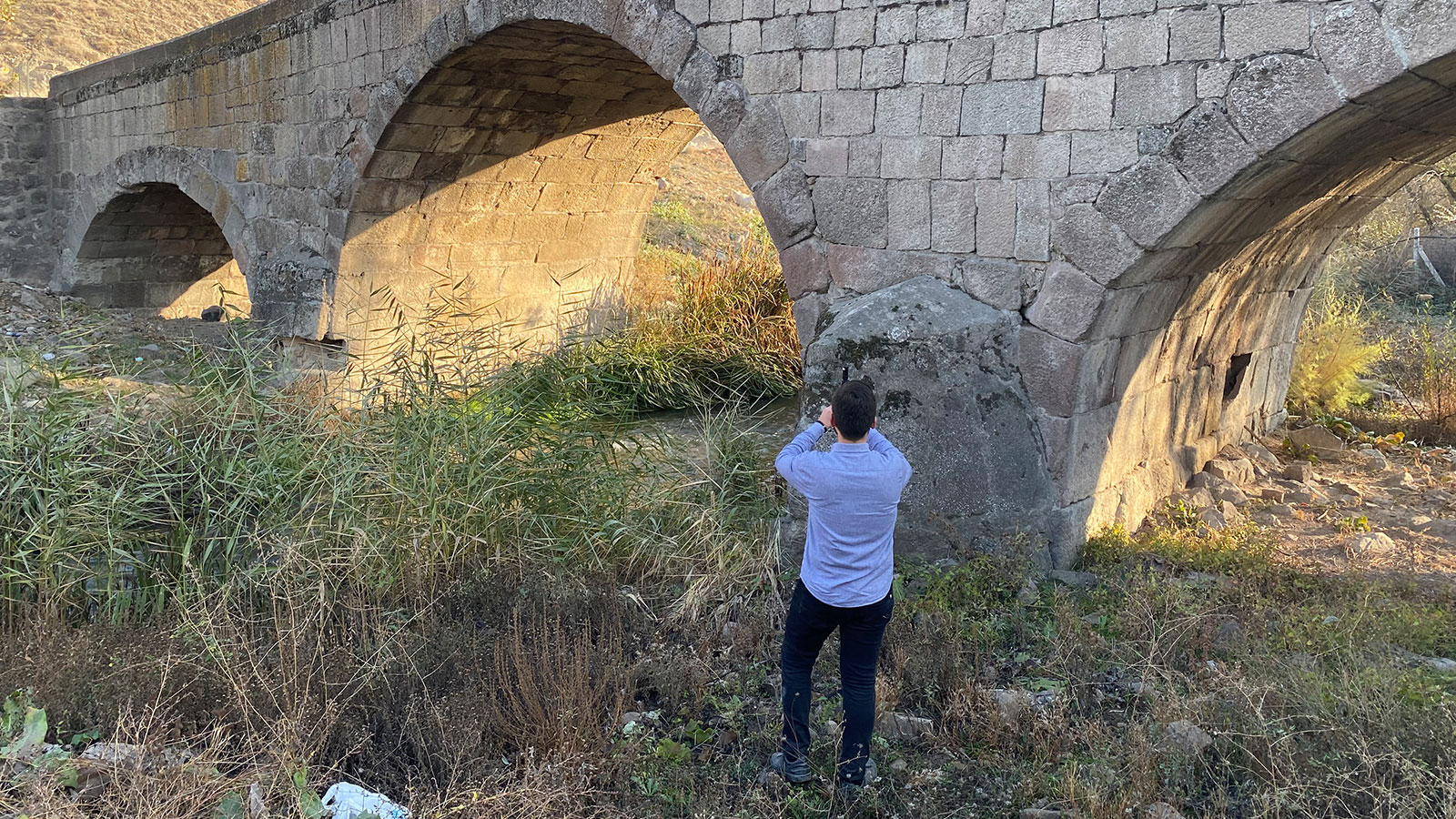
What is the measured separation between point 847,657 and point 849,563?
0.97ft

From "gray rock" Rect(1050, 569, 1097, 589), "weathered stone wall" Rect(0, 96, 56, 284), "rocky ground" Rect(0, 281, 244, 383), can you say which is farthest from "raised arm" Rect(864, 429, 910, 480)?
"weathered stone wall" Rect(0, 96, 56, 284)

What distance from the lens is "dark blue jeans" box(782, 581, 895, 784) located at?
3133mm

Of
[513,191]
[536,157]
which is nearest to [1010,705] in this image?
[536,157]

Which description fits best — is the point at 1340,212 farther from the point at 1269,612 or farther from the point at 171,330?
the point at 171,330

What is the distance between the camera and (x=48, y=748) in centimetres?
325

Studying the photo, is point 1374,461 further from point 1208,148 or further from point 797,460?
point 797,460

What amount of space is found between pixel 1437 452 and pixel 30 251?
1452cm

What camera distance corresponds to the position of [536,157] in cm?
881

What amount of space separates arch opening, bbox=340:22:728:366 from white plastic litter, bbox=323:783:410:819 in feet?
14.3

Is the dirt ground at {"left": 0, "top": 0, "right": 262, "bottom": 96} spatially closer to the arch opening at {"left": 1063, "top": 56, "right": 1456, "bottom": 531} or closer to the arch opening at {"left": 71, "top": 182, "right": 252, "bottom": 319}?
the arch opening at {"left": 71, "top": 182, "right": 252, "bottom": 319}

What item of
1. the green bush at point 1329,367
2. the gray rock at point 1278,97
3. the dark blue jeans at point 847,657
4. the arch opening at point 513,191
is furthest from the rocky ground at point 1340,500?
the arch opening at point 513,191

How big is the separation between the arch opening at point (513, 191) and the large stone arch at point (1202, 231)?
3547mm

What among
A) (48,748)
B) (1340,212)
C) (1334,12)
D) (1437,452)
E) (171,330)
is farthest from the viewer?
(171,330)

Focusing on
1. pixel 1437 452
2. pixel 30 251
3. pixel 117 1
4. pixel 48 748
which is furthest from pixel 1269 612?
pixel 117 1
